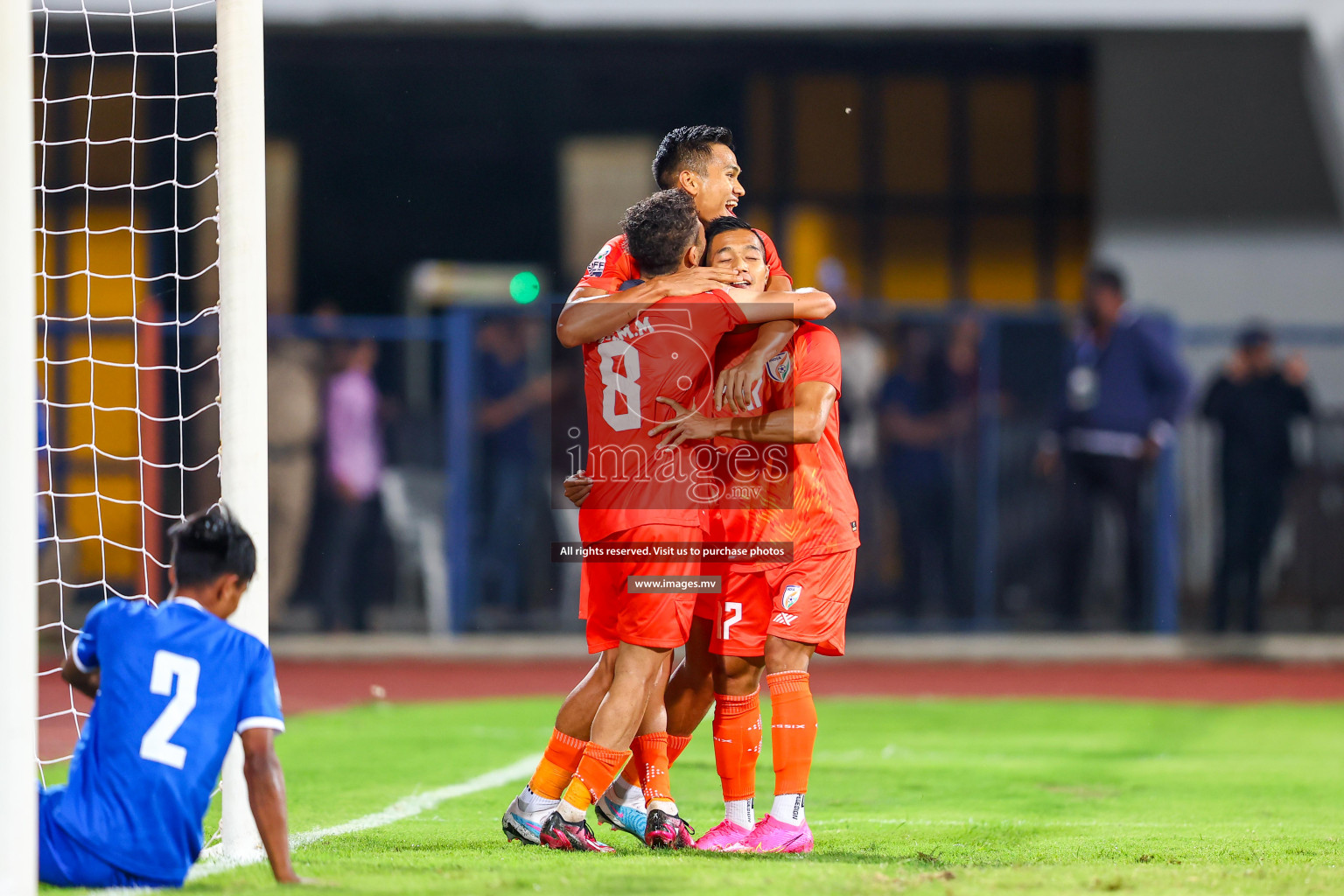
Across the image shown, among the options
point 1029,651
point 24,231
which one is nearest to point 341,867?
point 24,231

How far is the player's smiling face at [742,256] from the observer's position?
17.3 feet

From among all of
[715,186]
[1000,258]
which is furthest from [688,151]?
[1000,258]

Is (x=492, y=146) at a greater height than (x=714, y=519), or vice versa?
(x=492, y=146)

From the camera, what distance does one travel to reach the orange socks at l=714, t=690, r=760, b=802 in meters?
5.24

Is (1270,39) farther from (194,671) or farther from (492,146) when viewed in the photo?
(194,671)

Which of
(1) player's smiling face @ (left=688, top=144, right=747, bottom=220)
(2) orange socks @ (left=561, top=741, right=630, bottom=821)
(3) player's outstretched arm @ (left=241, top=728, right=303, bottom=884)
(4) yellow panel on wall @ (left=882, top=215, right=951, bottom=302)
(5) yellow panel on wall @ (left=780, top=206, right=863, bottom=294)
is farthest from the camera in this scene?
(4) yellow panel on wall @ (left=882, top=215, right=951, bottom=302)

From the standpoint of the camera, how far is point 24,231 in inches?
159

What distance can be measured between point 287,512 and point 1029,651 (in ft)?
18.8

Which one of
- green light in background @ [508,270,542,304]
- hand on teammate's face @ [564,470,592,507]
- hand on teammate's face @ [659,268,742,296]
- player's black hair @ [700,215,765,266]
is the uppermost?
green light in background @ [508,270,542,304]

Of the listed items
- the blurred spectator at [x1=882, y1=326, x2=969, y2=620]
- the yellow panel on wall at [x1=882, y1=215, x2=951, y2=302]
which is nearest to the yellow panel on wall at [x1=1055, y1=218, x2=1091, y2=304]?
the yellow panel on wall at [x1=882, y1=215, x2=951, y2=302]

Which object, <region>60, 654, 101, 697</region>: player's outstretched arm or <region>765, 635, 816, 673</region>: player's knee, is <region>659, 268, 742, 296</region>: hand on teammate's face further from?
<region>60, 654, 101, 697</region>: player's outstretched arm

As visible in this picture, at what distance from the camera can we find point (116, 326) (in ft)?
45.2

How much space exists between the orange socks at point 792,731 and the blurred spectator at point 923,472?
792 cm

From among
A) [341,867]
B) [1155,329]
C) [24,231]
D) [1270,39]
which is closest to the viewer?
[24,231]
